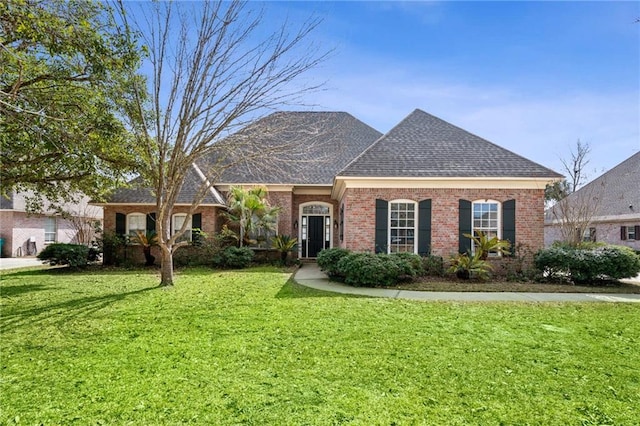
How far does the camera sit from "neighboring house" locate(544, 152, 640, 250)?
22.0 metres

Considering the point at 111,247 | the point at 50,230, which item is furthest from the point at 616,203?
the point at 50,230

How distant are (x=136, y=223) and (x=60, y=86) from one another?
965 centimetres

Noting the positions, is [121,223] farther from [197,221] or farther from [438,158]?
[438,158]

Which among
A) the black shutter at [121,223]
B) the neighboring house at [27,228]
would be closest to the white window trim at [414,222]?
the black shutter at [121,223]

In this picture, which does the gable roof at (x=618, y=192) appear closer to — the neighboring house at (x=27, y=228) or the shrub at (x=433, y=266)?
the shrub at (x=433, y=266)

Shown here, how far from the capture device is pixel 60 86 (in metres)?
7.65

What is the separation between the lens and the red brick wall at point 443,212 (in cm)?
1238

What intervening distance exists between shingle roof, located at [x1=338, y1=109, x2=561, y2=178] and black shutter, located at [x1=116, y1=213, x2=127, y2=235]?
33.7ft

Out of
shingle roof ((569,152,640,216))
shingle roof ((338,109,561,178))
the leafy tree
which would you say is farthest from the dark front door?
shingle roof ((569,152,640,216))

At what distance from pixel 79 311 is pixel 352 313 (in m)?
5.40

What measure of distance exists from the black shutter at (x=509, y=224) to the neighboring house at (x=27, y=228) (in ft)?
68.6

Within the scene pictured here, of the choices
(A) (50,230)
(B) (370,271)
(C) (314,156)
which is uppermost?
(C) (314,156)

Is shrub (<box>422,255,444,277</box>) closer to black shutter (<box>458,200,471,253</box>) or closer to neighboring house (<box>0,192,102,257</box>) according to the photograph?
black shutter (<box>458,200,471,253</box>)

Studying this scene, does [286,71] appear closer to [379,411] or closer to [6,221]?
[379,411]
